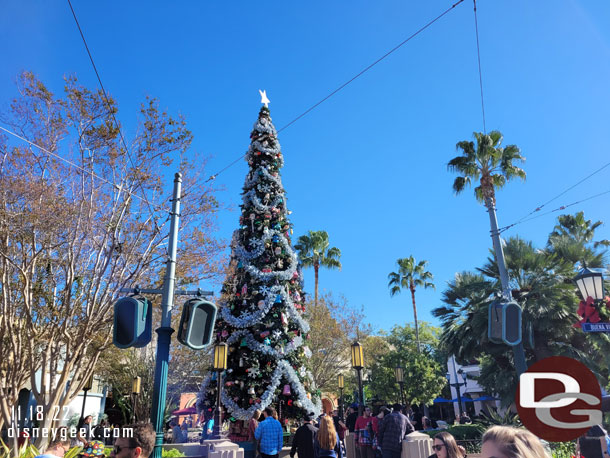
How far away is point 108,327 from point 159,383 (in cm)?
837

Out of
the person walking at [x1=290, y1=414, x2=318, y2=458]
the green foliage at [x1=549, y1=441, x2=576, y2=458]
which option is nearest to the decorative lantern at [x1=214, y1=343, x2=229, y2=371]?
the person walking at [x1=290, y1=414, x2=318, y2=458]

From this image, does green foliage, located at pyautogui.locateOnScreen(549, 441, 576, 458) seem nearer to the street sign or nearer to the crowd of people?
the crowd of people

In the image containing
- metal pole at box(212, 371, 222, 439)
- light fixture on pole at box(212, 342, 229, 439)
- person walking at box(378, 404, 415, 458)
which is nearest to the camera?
person walking at box(378, 404, 415, 458)

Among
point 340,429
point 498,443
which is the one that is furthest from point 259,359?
point 498,443

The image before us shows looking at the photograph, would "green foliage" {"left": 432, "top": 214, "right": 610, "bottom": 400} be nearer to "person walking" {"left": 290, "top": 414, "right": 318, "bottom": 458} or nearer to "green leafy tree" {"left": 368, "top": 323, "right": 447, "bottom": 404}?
"person walking" {"left": 290, "top": 414, "right": 318, "bottom": 458}

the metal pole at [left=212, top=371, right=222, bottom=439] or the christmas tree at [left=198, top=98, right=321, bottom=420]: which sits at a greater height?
the christmas tree at [left=198, top=98, right=321, bottom=420]

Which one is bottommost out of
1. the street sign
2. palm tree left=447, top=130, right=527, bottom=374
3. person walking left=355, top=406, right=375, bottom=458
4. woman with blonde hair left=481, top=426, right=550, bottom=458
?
person walking left=355, top=406, right=375, bottom=458

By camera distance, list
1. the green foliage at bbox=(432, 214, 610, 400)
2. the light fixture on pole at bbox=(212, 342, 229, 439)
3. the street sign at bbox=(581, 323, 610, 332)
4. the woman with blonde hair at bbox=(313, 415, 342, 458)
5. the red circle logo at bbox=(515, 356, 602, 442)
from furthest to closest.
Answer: the green foliage at bbox=(432, 214, 610, 400) → the light fixture on pole at bbox=(212, 342, 229, 439) → the woman with blonde hair at bbox=(313, 415, 342, 458) → the street sign at bbox=(581, 323, 610, 332) → the red circle logo at bbox=(515, 356, 602, 442)

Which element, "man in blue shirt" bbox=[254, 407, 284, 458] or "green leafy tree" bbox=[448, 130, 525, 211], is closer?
"man in blue shirt" bbox=[254, 407, 284, 458]

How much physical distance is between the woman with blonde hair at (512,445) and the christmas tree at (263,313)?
35.2 feet

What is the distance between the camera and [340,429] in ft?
35.8

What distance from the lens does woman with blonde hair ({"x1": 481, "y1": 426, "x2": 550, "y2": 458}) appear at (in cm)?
191

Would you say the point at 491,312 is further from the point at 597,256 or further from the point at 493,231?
the point at 597,256

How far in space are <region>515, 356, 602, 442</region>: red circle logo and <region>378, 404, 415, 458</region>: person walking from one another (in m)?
4.83
